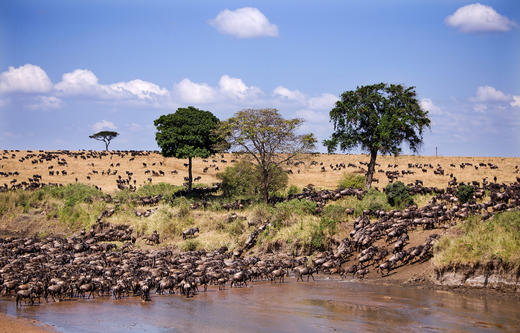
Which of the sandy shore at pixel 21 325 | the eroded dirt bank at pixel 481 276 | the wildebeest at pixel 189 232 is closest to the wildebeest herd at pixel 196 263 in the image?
the eroded dirt bank at pixel 481 276

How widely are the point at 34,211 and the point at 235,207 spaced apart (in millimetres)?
16263

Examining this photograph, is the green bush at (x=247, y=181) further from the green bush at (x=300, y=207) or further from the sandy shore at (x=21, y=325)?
the sandy shore at (x=21, y=325)

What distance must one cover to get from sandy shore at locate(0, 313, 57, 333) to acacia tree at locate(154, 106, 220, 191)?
2922cm

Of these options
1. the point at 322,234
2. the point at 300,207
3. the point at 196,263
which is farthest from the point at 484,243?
the point at 300,207

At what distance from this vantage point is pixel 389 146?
42844 millimetres

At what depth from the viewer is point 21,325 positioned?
50.2 ft

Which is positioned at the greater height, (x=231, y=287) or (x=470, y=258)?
(x=470, y=258)

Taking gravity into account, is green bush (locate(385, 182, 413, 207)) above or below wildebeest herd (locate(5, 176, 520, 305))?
above

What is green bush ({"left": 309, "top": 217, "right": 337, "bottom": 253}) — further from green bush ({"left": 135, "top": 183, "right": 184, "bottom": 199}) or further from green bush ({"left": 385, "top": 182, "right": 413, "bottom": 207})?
green bush ({"left": 135, "top": 183, "right": 184, "bottom": 199})

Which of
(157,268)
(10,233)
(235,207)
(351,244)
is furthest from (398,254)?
(10,233)

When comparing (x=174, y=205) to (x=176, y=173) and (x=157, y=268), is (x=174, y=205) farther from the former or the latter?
(x=176, y=173)

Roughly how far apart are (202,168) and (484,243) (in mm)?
54637

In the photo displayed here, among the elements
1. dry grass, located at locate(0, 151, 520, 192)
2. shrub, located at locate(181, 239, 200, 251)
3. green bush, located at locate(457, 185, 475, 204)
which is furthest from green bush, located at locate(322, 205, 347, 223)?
dry grass, located at locate(0, 151, 520, 192)

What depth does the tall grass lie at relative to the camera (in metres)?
18.9
